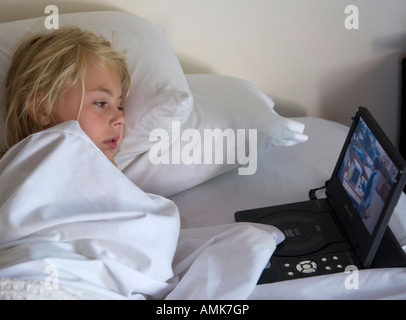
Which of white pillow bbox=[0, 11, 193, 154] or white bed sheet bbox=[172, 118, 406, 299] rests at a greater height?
white pillow bbox=[0, 11, 193, 154]

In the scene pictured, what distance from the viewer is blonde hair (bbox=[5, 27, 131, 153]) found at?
1102 millimetres

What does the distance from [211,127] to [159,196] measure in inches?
10.0

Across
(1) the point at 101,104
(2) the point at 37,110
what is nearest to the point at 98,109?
(1) the point at 101,104

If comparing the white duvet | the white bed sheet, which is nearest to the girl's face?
the white duvet

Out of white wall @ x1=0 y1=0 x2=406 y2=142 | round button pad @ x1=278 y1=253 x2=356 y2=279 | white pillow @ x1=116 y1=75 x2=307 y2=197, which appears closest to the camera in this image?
round button pad @ x1=278 y1=253 x2=356 y2=279

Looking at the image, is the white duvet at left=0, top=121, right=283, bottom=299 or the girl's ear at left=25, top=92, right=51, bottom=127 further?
the girl's ear at left=25, top=92, right=51, bottom=127

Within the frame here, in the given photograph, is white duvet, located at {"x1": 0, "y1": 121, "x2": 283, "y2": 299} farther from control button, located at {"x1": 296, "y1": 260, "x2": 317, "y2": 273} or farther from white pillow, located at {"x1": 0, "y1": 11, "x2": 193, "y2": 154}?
white pillow, located at {"x1": 0, "y1": 11, "x2": 193, "y2": 154}

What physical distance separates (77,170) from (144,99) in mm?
301

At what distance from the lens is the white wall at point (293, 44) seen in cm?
148

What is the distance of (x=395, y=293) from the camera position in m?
0.91

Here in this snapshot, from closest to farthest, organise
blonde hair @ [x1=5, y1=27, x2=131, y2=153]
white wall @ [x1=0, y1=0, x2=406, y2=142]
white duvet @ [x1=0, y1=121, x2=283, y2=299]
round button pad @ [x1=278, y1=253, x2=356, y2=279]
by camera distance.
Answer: white duvet @ [x1=0, y1=121, x2=283, y2=299] < round button pad @ [x1=278, y1=253, x2=356, y2=279] < blonde hair @ [x1=5, y1=27, x2=131, y2=153] < white wall @ [x1=0, y1=0, x2=406, y2=142]

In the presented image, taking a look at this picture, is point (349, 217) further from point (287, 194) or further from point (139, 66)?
point (139, 66)

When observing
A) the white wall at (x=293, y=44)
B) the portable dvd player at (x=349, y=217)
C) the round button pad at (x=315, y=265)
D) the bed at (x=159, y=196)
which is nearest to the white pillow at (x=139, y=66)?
the bed at (x=159, y=196)
